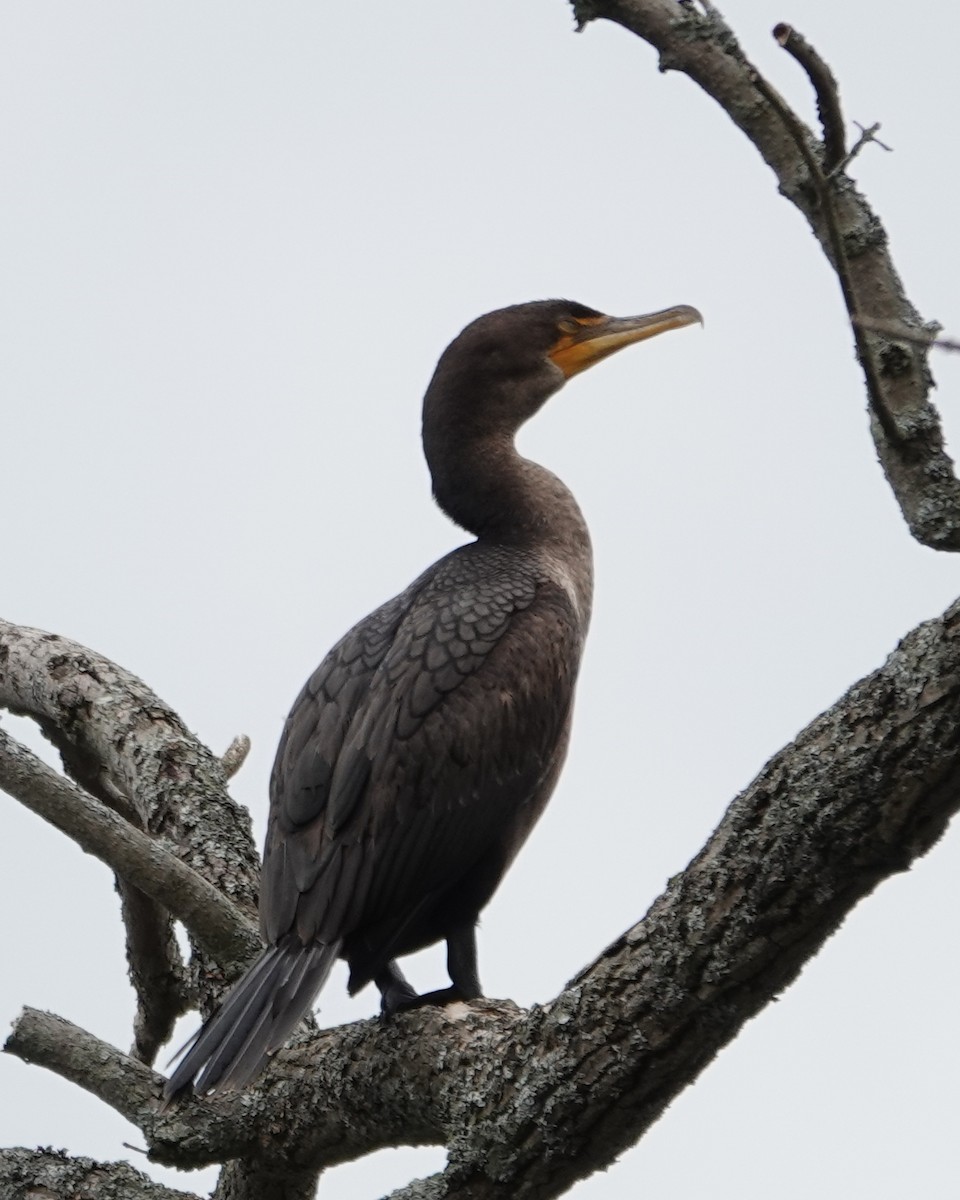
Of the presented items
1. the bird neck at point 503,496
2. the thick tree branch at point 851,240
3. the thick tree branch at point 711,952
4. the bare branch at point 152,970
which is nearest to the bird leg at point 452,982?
the thick tree branch at point 711,952

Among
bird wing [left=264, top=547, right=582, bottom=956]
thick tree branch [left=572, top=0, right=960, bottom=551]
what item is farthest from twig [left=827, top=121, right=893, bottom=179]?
bird wing [left=264, top=547, right=582, bottom=956]

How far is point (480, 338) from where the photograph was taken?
5.22 meters

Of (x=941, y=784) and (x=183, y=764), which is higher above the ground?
(x=183, y=764)

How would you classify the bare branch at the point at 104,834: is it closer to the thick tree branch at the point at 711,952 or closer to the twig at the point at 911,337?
the thick tree branch at the point at 711,952

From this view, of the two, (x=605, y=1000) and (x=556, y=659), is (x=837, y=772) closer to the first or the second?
(x=605, y=1000)

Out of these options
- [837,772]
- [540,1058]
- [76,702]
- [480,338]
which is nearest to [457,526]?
[480,338]

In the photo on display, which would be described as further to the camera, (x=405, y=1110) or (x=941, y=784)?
(x=405, y=1110)

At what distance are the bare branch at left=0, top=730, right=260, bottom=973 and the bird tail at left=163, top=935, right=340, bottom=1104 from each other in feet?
0.68

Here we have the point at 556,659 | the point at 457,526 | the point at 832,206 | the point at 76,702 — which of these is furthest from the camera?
the point at 457,526

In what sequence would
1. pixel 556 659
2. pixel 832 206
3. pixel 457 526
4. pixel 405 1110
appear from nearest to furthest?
pixel 832 206 < pixel 405 1110 < pixel 556 659 < pixel 457 526

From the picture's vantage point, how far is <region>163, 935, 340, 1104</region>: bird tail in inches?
134

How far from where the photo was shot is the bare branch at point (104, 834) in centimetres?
340

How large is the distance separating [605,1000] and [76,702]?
8.36ft

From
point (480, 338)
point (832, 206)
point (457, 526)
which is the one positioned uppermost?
point (480, 338)
